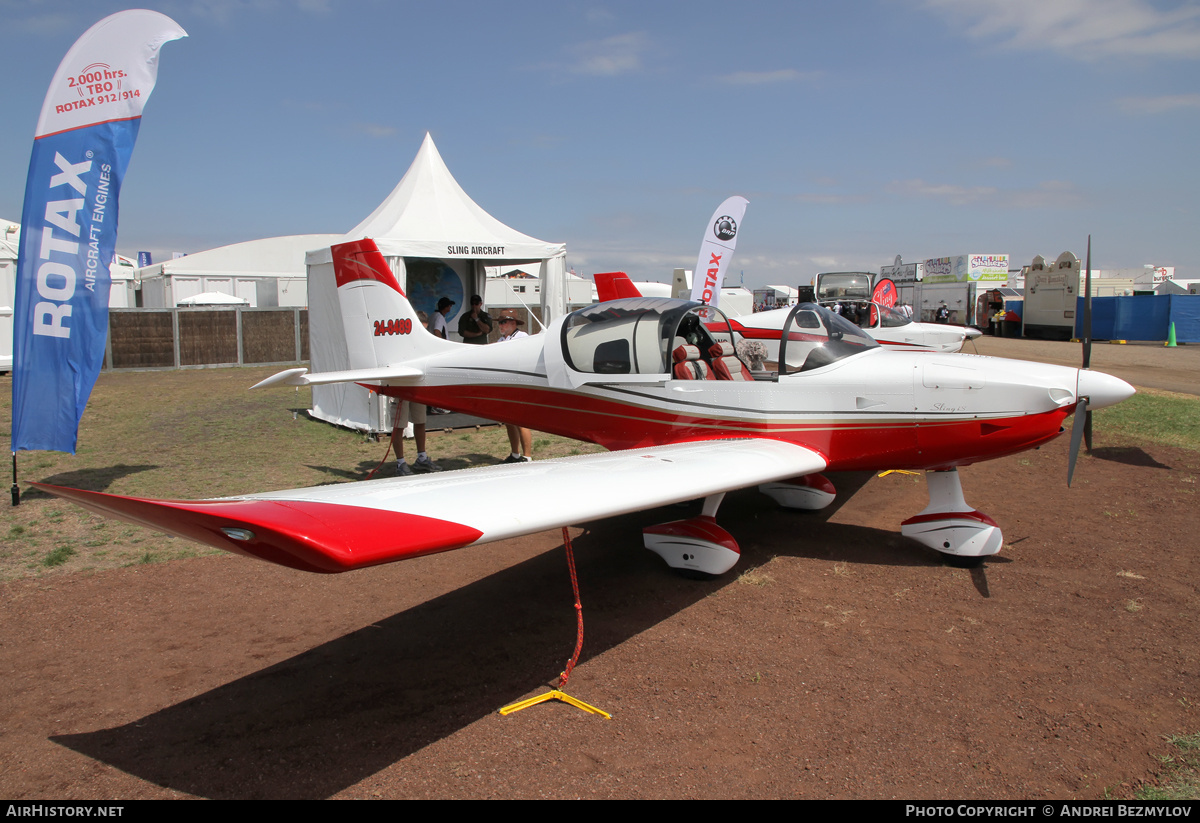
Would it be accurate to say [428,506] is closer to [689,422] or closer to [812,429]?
[689,422]

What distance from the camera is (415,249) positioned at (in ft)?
31.4

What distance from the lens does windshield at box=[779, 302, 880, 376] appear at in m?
5.17

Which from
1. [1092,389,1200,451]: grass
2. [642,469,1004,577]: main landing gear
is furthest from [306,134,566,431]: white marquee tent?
[1092,389,1200,451]: grass

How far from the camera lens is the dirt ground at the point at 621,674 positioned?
2836 millimetres

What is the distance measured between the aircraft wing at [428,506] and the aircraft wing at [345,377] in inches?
112

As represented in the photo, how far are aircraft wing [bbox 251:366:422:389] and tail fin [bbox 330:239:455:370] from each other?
244 millimetres

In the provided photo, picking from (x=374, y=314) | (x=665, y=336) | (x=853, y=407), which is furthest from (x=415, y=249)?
(x=853, y=407)

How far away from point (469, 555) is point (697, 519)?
6.05 feet

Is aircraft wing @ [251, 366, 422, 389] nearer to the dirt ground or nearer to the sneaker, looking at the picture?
the sneaker

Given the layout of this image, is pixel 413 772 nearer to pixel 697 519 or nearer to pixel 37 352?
pixel 697 519

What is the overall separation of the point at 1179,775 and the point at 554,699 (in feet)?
8.50

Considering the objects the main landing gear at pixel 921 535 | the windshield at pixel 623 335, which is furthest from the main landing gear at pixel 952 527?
the windshield at pixel 623 335
